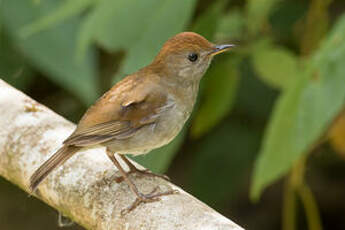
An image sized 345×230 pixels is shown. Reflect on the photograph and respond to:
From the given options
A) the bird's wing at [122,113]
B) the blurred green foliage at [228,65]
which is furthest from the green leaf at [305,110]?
the bird's wing at [122,113]

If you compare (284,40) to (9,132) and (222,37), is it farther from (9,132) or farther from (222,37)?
(9,132)

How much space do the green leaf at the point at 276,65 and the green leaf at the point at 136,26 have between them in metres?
0.58

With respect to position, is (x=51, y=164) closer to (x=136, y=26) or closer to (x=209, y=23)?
(x=136, y=26)

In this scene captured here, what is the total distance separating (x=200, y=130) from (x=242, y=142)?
75 centimetres

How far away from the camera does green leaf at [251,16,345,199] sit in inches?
139

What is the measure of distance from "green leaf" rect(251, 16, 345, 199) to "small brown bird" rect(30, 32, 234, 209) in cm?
44

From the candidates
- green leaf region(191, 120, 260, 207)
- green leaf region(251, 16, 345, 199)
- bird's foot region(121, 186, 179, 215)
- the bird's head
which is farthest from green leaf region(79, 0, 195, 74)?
green leaf region(191, 120, 260, 207)

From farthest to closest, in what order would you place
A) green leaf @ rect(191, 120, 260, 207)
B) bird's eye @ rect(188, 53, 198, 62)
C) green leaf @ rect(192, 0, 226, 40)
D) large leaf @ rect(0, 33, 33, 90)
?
green leaf @ rect(191, 120, 260, 207)
large leaf @ rect(0, 33, 33, 90)
green leaf @ rect(192, 0, 226, 40)
bird's eye @ rect(188, 53, 198, 62)

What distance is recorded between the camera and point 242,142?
525cm

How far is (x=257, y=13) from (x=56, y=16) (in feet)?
3.78

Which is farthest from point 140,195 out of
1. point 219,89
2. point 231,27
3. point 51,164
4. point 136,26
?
point 231,27

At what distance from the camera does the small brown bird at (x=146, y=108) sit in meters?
3.18

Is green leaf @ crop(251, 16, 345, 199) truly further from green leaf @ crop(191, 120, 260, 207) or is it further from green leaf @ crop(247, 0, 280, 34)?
green leaf @ crop(191, 120, 260, 207)

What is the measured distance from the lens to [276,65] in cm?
414
